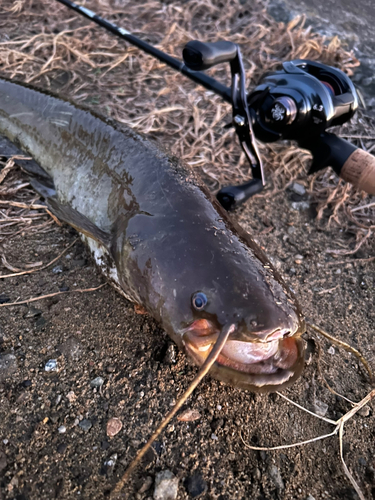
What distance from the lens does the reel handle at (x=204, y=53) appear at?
2.42m

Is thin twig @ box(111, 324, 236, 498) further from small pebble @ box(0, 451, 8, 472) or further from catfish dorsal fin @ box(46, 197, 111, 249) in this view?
catfish dorsal fin @ box(46, 197, 111, 249)

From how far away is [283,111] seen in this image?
254cm

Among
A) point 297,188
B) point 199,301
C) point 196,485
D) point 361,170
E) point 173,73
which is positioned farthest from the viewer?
point 173,73

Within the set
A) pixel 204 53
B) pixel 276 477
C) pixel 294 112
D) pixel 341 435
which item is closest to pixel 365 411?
pixel 341 435

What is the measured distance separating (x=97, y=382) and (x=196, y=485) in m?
0.64

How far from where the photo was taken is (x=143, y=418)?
1.84m

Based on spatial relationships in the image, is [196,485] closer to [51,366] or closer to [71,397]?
[71,397]

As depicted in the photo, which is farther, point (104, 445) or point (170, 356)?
point (170, 356)

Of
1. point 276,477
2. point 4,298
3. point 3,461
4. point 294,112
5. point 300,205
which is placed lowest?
point 4,298

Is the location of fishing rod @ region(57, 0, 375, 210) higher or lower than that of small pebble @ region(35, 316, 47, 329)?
higher

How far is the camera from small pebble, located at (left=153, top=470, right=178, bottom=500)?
1618mm

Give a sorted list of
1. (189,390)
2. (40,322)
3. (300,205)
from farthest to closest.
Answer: (300,205) → (40,322) → (189,390)

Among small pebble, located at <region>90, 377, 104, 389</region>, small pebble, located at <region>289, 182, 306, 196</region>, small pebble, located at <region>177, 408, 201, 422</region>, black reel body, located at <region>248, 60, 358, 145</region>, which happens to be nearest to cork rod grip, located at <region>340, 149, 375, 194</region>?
black reel body, located at <region>248, 60, 358, 145</region>

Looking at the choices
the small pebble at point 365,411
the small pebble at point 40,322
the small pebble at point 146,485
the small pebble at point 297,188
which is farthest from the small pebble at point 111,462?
the small pebble at point 297,188
